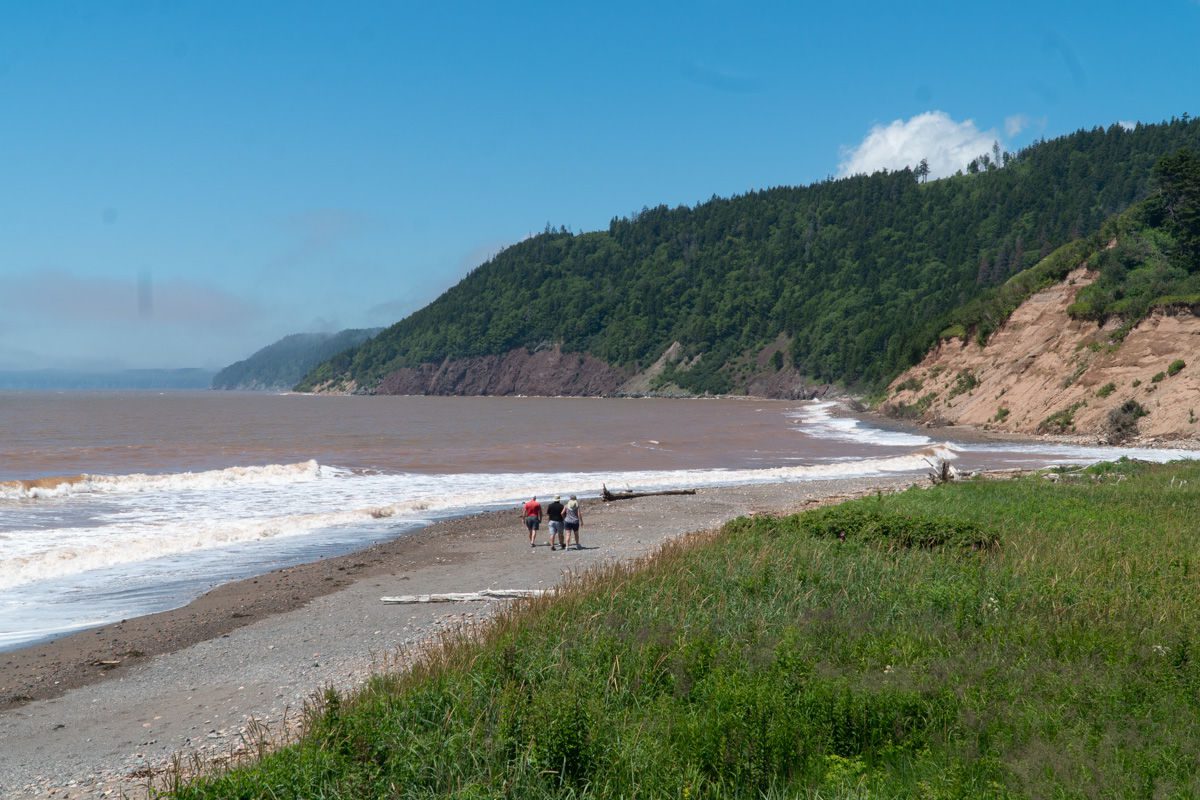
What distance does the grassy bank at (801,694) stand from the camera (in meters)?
7.05

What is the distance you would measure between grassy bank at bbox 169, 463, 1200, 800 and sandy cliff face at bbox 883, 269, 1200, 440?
42.7 metres

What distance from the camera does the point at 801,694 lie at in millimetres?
8312

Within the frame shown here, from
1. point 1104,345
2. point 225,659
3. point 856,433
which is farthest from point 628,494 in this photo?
point 856,433

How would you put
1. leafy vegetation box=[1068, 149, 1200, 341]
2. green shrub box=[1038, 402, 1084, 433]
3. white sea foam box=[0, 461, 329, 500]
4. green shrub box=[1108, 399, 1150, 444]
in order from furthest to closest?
1. leafy vegetation box=[1068, 149, 1200, 341]
2. green shrub box=[1038, 402, 1084, 433]
3. green shrub box=[1108, 399, 1150, 444]
4. white sea foam box=[0, 461, 329, 500]

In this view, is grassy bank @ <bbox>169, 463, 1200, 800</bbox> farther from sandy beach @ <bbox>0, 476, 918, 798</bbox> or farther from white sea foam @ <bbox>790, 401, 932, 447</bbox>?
white sea foam @ <bbox>790, 401, 932, 447</bbox>

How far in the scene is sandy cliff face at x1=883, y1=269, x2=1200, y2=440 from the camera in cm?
5006

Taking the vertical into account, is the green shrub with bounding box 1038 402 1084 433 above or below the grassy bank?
above

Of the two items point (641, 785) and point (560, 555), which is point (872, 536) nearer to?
point (560, 555)

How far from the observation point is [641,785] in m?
7.01

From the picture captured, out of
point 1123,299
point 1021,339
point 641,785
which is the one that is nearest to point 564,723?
point 641,785

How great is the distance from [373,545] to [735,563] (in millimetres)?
12919

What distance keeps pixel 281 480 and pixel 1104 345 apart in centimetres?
5028

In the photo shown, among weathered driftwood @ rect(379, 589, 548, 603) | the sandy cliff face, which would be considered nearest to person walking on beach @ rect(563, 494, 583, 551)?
weathered driftwood @ rect(379, 589, 548, 603)

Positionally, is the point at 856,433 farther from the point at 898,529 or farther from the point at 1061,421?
the point at 898,529
